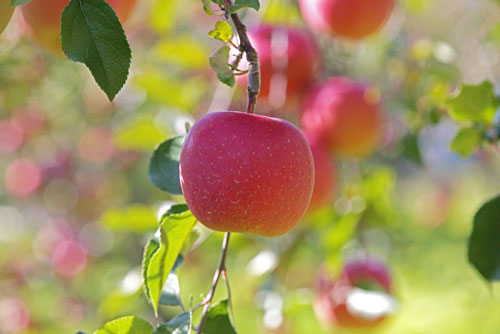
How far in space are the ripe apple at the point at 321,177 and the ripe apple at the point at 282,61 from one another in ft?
0.32

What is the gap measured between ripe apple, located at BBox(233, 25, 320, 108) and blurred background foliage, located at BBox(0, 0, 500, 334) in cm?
4

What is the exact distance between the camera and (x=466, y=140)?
656mm

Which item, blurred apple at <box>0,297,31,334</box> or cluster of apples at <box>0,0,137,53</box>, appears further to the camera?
blurred apple at <box>0,297,31,334</box>

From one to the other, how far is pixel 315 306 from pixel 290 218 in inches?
31.2

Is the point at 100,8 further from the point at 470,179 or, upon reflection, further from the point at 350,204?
the point at 470,179

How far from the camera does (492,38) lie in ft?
3.55

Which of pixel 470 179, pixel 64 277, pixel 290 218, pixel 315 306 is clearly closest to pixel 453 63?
pixel 315 306

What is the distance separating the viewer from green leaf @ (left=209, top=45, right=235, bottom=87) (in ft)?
1.40

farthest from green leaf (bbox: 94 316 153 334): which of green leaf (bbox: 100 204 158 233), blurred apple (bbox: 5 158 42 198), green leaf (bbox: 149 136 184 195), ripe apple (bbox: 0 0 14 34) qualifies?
blurred apple (bbox: 5 158 42 198)

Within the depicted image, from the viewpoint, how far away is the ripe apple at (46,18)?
1.85 feet

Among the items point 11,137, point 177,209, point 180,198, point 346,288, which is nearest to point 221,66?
point 177,209

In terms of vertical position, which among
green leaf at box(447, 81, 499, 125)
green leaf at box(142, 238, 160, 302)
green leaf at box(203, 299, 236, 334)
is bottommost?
green leaf at box(203, 299, 236, 334)

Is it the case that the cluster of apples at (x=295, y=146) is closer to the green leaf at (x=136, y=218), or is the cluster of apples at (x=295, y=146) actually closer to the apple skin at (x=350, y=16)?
the apple skin at (x=350, y=16)

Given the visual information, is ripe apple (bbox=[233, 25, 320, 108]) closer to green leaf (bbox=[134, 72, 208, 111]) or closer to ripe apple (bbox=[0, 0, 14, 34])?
green leaf (bbox=[134, 72, 208, 111])
